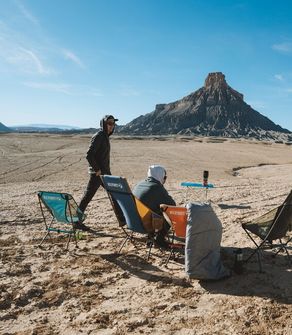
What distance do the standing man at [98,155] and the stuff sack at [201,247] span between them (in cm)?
276

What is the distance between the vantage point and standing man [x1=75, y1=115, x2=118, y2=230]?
7154 mm

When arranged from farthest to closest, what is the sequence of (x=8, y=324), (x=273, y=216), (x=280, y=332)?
1. (x=273, y=216)
2. (x=8, y=324)
3. (x=280, y=332)

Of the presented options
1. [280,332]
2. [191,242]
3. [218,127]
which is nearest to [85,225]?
[191,242]

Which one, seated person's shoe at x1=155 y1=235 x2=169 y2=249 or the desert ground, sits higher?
seated person's shoe at x1=155 y1=235 x2=169 y2=249

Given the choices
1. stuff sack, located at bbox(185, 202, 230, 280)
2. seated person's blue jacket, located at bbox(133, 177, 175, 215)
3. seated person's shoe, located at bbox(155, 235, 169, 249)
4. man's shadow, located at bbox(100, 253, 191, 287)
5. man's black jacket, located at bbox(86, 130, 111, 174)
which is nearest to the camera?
stuff sack, located at bbox(185, 202, 230, 280)

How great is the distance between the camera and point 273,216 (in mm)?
5359

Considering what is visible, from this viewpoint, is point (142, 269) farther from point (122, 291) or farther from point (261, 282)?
point (261, 282)

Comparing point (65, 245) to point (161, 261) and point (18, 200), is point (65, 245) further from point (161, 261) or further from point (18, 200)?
point (18, 200)

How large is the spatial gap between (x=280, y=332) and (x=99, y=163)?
4529 mm

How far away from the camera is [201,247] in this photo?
188 inches

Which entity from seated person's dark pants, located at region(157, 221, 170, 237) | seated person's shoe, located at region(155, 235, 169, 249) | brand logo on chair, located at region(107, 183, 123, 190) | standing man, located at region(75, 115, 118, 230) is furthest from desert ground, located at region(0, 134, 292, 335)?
brand logo on chair, located at region(107, 183, 123, 190)

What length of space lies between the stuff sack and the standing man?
9.04 ft

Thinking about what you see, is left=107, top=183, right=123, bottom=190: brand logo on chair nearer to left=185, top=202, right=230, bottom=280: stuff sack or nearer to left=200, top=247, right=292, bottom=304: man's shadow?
left=185, top=202, right=230, bottom=280: stuff sack

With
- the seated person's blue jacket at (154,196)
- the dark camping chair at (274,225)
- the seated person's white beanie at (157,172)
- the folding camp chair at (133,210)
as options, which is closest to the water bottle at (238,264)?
the dark camping chair at (274,225)
